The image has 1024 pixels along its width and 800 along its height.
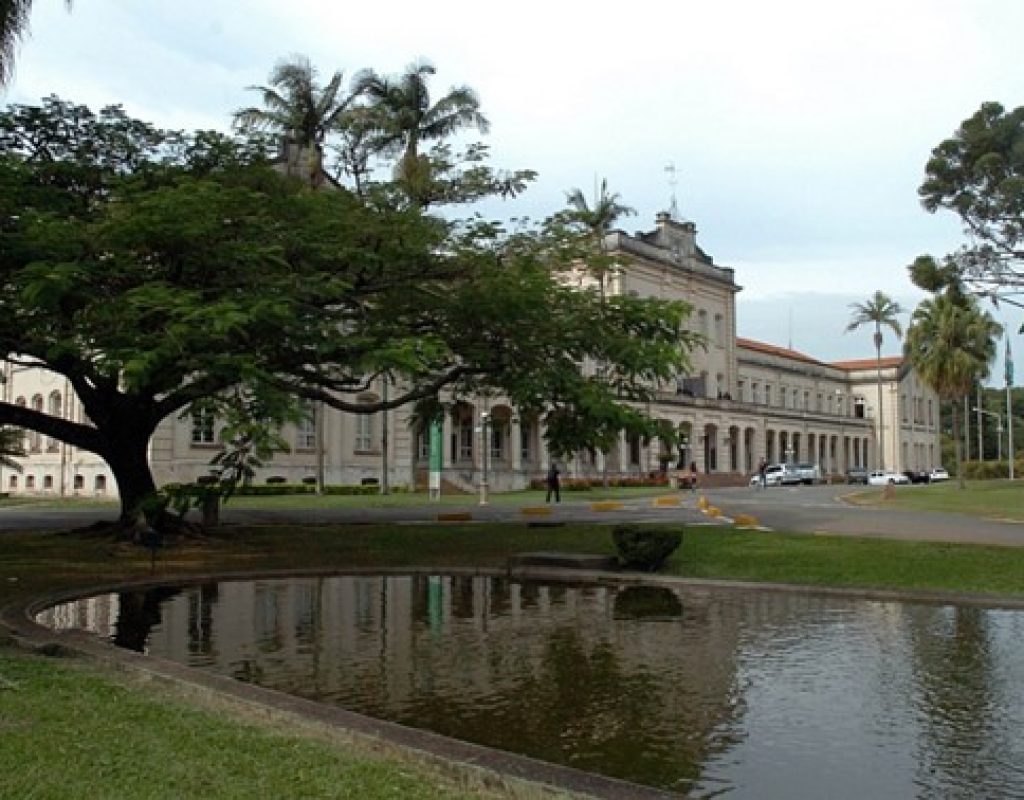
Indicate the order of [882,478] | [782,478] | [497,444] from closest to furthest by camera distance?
[497,444]
[782,478]
[882,478]

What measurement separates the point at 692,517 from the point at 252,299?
18.0m

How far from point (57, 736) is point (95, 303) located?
9.51 m

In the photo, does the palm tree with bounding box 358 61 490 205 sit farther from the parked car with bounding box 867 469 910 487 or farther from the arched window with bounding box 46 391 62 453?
the parked car with bounding box 867 469 910 487

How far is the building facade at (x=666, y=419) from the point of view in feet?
149

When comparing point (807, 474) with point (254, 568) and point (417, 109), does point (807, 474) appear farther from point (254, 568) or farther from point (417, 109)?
point (254, 568)

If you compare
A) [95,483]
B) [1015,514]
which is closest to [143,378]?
[1015,514]

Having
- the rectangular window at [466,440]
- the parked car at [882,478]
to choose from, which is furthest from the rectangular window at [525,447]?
the parked car at [882,478]

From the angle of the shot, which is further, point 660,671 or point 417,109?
point 417,109

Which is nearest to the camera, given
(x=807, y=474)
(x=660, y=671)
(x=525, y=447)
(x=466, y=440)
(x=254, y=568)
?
(x=660, y=671)

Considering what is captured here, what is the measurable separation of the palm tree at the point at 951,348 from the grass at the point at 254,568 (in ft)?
112

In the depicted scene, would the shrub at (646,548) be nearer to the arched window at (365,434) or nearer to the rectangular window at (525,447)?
the arched window at (365,434)

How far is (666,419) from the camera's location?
21.8 m

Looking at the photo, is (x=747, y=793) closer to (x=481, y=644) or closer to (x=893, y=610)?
(x=481, y=644)

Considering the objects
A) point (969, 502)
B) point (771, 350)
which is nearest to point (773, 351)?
point (771, 350)
